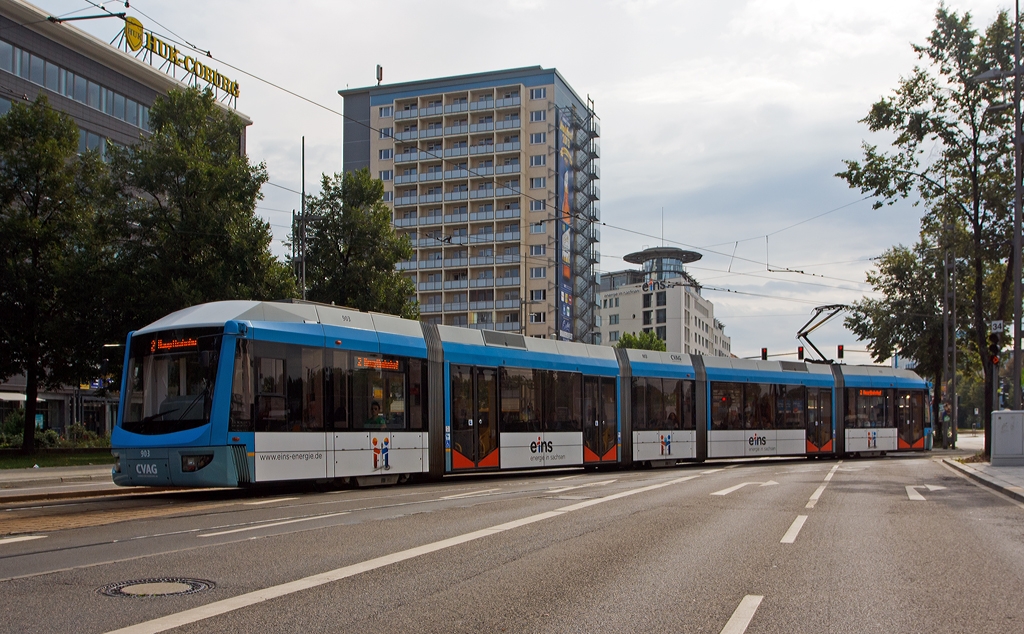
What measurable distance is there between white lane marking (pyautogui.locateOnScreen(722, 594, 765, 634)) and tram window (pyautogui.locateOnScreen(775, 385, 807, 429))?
2590 cm

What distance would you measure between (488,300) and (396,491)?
266ft

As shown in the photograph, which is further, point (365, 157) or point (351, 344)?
point (365, 157)

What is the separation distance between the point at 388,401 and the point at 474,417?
2.76m

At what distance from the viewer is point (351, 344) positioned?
1739 cm

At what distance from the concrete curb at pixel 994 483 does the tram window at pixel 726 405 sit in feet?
21.7

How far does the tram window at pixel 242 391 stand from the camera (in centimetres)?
1502

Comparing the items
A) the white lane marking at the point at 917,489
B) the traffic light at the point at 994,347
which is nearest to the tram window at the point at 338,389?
the white lane marking at the point at 917,489

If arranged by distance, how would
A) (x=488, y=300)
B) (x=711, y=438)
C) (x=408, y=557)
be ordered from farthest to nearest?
(x=488, y=300) < (x=711, y=438) < (x=408, y=557)

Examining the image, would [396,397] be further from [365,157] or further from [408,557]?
[365,157]

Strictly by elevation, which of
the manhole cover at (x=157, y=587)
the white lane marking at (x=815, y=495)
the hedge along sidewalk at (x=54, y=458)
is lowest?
the hedge along sidewalk at (x=54, y=458)

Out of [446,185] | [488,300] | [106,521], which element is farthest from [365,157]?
[106,521]

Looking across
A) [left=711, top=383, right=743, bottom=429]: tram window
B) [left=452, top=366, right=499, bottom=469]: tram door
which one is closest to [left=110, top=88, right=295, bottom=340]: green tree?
[left=452, top=366, right=499, bottom=469]: tram door

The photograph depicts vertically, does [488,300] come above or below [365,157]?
below

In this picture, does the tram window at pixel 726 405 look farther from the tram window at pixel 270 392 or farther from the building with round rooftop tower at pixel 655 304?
the building with round rooftop tower at pixel 655 304
